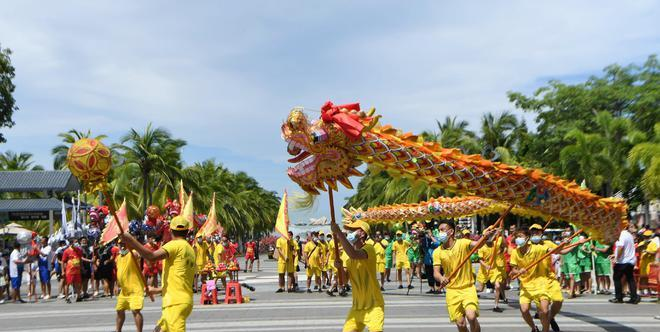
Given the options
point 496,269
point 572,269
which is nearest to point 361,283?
point 496,269

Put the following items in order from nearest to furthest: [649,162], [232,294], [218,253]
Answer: [232,294] → [218,253] → [649,162]

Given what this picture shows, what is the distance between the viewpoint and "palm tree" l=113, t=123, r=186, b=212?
3294cm

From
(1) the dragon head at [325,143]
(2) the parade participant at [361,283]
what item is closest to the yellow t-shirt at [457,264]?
(2) the parade participant at [361,283]

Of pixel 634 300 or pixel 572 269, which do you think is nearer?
pixel 634 300

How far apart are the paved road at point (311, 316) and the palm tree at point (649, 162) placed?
37.3 feet

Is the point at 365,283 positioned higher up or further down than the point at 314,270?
higher up

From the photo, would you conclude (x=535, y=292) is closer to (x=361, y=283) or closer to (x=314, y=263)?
(x=361, y=283)

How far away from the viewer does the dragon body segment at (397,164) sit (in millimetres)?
7121

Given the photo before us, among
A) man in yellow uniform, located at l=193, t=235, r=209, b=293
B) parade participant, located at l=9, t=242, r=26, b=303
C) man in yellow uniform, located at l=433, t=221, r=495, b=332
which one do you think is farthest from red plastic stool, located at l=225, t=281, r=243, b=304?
man in yellow uniform, located at l=433, t=221, r=495, b=332

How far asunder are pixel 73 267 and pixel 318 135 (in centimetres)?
1212

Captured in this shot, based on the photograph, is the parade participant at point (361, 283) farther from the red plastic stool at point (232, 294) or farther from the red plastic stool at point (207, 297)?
the red plastic stool at point (207, 297)

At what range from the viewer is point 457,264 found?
8.23m

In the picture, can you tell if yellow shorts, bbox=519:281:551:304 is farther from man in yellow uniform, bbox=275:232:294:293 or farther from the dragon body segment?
man in yellow uniform, bbox=275:232:294:293

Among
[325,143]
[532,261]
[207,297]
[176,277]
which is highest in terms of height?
[325,143]
